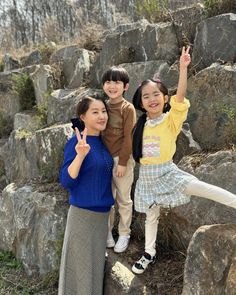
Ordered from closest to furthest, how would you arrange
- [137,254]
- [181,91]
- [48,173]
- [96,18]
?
1. [181,91]
2. [137,254]
3. [48,173]
4. [96,18]

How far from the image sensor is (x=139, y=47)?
15.6ft

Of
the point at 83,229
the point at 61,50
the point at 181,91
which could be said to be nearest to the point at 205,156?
the point at 181,91

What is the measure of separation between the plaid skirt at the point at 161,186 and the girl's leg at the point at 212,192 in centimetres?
5

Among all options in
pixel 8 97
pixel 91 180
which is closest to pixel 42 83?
pixel 8 97

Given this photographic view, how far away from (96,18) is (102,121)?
6.93 meters

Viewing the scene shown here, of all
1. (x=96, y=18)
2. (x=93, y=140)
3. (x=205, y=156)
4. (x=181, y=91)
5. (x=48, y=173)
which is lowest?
(x=48, y=173)

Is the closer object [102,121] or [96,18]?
[102,121]

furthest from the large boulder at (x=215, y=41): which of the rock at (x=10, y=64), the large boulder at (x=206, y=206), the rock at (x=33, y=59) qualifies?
the rock at (x=10, y=64)

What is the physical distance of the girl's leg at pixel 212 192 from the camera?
8.30 feet

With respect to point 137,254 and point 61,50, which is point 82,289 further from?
point 61,50

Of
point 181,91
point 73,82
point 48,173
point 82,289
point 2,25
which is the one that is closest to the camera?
point 181,91

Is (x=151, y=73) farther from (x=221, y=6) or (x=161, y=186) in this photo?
(x=161, y=186)

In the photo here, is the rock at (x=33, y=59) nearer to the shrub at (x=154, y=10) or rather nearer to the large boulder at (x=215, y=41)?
the shrub at (x=154, y=10)

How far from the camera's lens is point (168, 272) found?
3.04 metres
